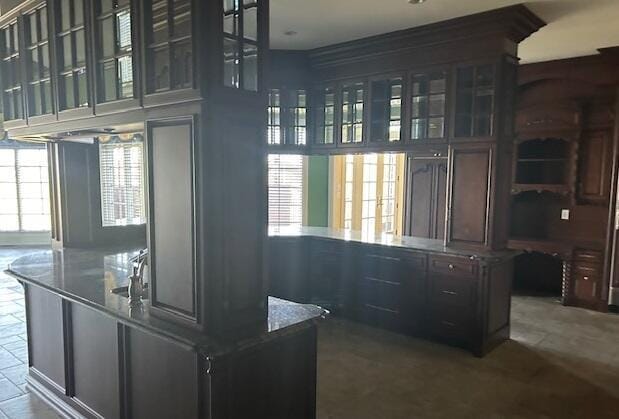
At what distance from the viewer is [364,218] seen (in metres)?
7.86

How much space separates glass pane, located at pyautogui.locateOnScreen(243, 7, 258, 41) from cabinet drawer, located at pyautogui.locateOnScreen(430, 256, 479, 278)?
9.26 ft

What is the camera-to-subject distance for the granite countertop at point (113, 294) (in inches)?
80.8

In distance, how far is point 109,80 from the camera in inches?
99.3

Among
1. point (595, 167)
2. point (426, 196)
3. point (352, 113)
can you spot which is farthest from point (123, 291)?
point (595, 167)

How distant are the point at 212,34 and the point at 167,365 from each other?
1.60m

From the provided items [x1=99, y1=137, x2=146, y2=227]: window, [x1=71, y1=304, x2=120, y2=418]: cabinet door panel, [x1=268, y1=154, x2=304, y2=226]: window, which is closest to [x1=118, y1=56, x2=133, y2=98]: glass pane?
[x1=71, y1=304, x2=120, y2=418]: cabinet door panel

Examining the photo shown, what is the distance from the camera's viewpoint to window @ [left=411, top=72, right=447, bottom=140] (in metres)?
4.36

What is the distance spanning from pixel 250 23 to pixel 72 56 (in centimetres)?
135

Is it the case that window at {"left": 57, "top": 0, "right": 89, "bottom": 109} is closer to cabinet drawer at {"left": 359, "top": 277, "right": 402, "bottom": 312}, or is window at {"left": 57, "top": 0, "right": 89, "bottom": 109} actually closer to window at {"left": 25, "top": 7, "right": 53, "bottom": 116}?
window at {"left": 25, "top": 7, "right": 53, "bottom": 116}

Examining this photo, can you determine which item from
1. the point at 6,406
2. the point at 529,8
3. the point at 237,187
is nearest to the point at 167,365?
the point at 237,187

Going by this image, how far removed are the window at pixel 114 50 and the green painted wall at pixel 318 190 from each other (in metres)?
4.79

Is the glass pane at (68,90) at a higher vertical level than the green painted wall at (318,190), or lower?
higher

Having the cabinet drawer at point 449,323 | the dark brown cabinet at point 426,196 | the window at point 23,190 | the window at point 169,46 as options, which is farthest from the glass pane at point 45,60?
the window at point 23,190

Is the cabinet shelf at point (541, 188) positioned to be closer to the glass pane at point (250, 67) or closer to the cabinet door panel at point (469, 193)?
the cabinet door panel at point (469, 193)
